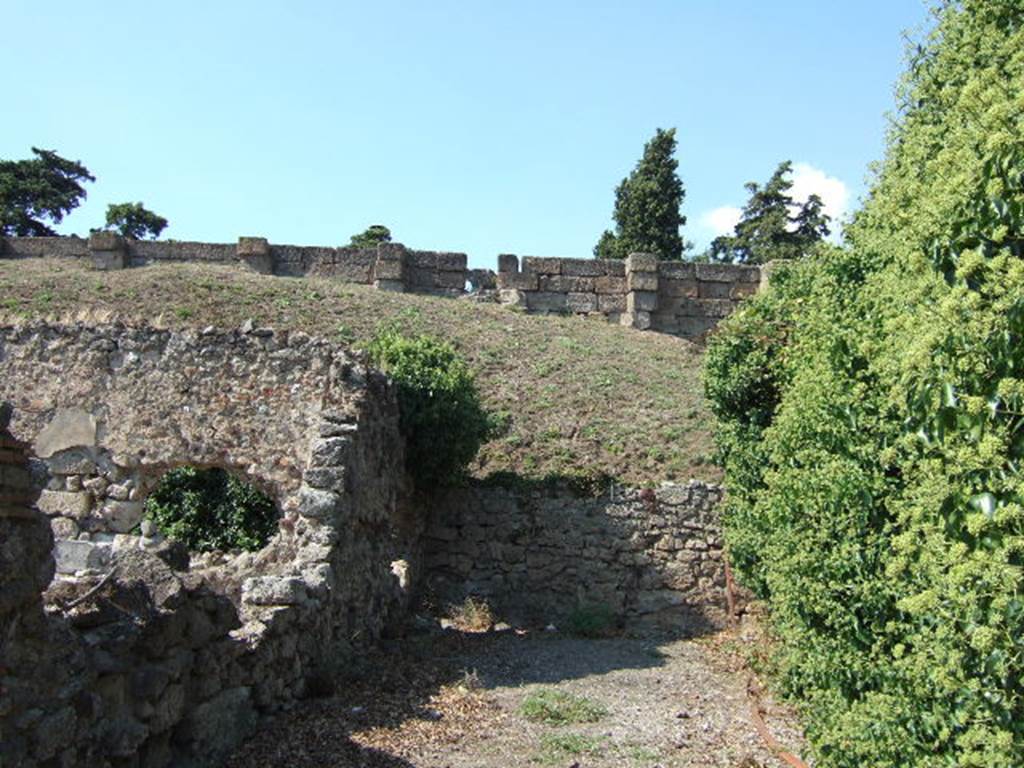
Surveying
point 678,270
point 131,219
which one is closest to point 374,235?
point 131,219

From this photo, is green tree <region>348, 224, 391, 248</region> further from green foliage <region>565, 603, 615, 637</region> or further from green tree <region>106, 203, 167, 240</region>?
green foliage <region>565, 603, 615, 637</region>

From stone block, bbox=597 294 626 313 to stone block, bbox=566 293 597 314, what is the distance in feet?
0.42

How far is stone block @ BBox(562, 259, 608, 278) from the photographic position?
21953 millimetres

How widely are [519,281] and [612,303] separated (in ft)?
6.60

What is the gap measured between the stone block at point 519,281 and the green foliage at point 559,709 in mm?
14043

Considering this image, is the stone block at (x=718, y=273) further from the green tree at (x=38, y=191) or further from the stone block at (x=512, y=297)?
the green tree at (x=38, y=191)

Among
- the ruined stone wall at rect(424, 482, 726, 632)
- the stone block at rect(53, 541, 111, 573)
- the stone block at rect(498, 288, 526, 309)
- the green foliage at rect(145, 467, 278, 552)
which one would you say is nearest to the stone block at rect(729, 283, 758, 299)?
the stone block at rect(498, 288, 526, 309)

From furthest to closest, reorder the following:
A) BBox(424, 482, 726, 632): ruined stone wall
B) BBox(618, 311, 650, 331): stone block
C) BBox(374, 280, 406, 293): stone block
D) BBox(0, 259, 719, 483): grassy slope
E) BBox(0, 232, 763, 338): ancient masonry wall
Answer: BBox(0, 232, 763, 338): ancient masonry wall < BBox(618, 311, 650, 331): stone block < BBox(374, 280, 406, 293): stone block < BBox(0, 259, 719, 483): grassy slope < BBox(424, 482, 726, 632): ruined stone wall

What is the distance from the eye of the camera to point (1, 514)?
4375 millimetres

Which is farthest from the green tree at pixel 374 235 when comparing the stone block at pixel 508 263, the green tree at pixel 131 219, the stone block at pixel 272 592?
the stone block at pixel 272 592

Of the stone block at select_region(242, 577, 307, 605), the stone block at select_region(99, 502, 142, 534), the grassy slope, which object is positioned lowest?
the stone block at select_region(242, 577, 307, 605)

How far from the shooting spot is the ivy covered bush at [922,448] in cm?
321

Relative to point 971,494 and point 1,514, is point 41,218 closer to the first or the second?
point 1,514

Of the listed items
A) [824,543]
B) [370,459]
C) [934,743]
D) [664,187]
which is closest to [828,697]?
[824,543]
